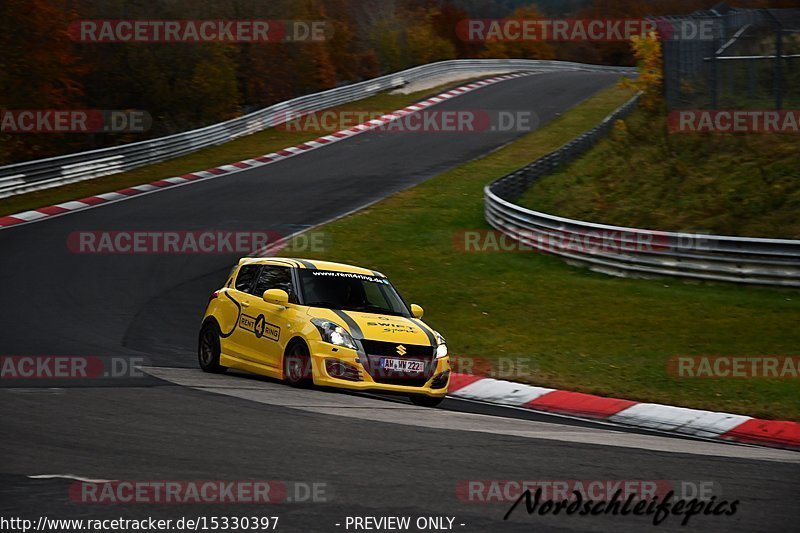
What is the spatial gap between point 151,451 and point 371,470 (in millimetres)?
1560

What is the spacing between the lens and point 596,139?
3650 centimetres

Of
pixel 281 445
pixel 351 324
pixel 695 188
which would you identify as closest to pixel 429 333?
pixel 351 324

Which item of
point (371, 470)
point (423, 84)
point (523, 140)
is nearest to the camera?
point (371, 470)

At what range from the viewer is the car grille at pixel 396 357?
436 inches

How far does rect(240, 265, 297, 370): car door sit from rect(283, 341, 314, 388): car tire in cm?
15

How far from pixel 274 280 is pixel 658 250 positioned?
345 inches

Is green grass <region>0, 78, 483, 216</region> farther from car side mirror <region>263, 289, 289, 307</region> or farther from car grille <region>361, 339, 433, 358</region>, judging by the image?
car grille <region>361, 339, 433, 358</region>

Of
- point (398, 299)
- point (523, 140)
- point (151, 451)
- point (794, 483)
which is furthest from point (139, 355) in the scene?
point (523, 140)

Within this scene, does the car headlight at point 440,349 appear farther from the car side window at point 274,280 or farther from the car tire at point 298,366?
the car side window at point 274,280

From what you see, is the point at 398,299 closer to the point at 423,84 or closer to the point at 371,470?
the point at 371,470

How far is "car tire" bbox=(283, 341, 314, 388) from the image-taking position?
1127cm

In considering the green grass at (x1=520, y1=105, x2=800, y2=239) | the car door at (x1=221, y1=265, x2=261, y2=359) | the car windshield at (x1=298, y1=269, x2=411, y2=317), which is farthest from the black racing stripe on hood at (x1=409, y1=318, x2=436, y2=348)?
the green grass at (x1=520, y1=105, x2=800, y2=239)

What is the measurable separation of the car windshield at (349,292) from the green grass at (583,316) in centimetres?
201

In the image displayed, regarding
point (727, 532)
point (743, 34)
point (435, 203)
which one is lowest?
point (435, 203)
